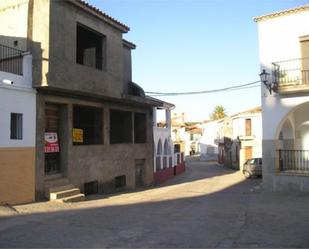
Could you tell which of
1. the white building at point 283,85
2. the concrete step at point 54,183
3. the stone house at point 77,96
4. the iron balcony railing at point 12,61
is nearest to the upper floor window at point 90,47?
the stone house at point 77,96

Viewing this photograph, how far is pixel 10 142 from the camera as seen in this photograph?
14.8m

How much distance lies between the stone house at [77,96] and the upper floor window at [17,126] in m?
0.81

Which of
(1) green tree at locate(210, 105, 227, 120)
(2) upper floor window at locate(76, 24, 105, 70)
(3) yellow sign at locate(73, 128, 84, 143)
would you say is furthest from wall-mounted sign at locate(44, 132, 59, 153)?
(1) green tree at locate(210, 105, 227, 120)

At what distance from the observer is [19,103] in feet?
49.7

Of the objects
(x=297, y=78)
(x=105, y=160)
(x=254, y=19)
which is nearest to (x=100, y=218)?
(x=105, y=160)

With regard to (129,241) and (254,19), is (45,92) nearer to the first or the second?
(129,241)

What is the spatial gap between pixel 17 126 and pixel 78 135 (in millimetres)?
3807

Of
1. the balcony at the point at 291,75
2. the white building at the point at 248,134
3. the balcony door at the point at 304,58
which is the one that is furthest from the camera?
the white building at the point at 248,134

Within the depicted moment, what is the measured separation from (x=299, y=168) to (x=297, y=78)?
436 cm

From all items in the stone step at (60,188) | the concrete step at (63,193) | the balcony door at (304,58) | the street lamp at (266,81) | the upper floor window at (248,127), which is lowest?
the concrete step at (63,193)

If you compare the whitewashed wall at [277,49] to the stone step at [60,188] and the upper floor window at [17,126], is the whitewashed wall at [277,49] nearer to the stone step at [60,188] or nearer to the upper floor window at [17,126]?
the stone step at [60,188]

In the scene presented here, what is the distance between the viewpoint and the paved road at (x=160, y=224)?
9.30 metres

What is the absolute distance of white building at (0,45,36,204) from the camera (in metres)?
14.5

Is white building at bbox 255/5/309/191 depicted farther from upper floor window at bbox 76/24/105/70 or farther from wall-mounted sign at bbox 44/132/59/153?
wall-mounted sign at bbox 44/132/59/153
